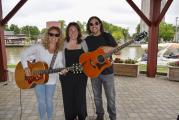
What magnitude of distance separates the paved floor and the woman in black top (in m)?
0.89

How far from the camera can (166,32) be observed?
225 feet

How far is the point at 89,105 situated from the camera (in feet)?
18.0

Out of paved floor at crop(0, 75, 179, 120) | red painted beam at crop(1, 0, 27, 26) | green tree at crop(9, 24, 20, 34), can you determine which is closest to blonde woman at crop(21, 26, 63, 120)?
paved floor at crop(0, 75, 179, 120)

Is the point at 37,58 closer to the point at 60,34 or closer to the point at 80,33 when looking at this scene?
the point at 60,34

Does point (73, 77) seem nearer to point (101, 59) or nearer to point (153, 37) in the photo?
point (101, 59)

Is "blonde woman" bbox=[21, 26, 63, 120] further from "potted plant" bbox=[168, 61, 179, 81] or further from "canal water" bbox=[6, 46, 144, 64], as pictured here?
"canal water" bbox=[6, 46, 144, 64]

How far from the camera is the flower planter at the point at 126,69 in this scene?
900cm

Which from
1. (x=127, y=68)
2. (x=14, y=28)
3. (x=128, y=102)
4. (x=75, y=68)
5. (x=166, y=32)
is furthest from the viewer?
(x=14, y=28)

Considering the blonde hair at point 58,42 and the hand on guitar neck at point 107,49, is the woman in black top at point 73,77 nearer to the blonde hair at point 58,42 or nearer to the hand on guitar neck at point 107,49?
the blonde hair at point 58,42

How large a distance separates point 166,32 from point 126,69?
63.0 m

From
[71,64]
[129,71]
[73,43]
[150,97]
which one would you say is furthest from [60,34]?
[129,71]

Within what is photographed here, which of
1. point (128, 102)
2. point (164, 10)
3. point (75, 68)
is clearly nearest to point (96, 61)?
point (75, 68)

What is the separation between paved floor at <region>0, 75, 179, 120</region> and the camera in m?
4.88

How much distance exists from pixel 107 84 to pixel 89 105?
1.69m
